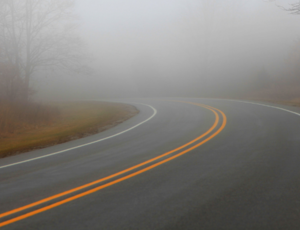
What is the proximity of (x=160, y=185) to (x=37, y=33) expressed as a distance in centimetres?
2054

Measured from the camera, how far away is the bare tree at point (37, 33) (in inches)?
770

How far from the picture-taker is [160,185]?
4.94 meters

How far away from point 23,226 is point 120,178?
2135 millimetres

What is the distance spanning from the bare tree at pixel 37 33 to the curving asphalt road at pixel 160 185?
14149mm

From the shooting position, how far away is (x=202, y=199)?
4230 millimetres

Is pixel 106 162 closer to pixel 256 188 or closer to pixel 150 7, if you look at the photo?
pixel 256 188

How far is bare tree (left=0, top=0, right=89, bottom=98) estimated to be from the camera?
19.5 m

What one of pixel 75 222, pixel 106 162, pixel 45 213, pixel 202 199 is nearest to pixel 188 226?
pixel 202 199

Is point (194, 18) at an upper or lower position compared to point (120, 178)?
upper

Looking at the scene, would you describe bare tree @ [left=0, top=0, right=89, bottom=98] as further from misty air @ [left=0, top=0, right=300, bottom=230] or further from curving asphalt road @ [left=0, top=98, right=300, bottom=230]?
curving asphalt road @ [left=0, top=98, right=300, bottom=230]

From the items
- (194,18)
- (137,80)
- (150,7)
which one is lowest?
(137,80)

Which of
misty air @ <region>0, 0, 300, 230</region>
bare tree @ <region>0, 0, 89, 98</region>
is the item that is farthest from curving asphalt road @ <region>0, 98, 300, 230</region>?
bare tree @ <region>0, 0, 89, 98</region>

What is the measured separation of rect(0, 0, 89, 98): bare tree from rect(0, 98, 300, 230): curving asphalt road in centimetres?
1415

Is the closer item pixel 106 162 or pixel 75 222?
pixel 75 222
